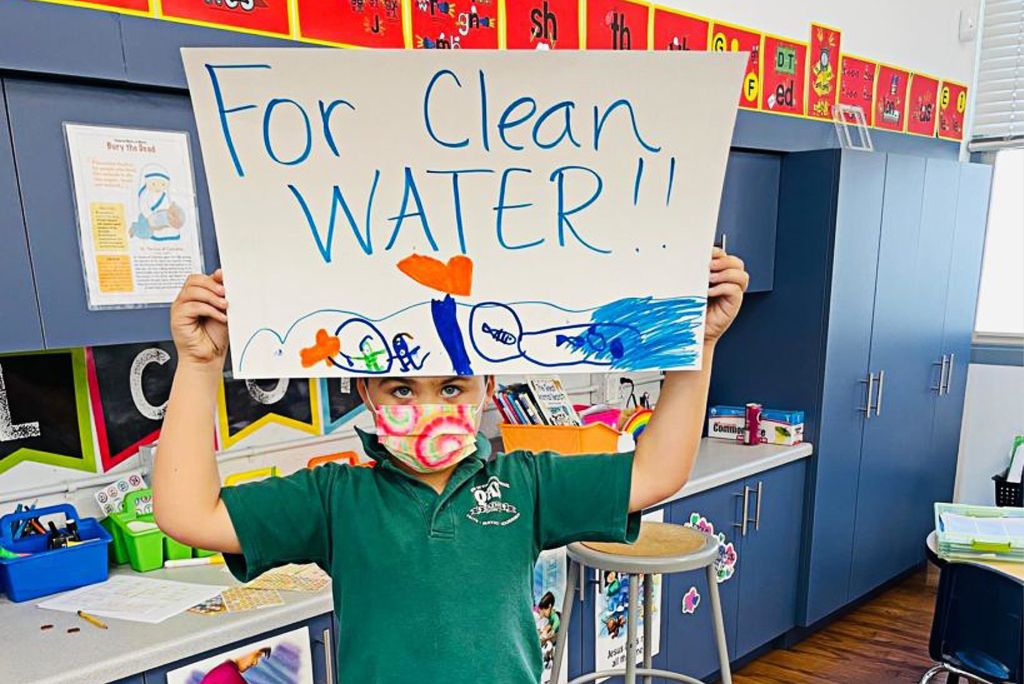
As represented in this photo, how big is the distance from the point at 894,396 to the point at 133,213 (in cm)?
300

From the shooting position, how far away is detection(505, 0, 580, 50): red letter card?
7.57 ft

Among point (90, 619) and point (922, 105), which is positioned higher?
point (922, 105)

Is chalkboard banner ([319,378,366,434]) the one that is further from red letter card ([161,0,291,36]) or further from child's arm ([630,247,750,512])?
child's arm ([630,247,750,512])

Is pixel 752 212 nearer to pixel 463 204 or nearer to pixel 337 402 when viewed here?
pixel 337 402

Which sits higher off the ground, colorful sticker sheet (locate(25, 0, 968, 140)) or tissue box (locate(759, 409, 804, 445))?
colorful sticker sheet (locate(25, 0, 968, 140))

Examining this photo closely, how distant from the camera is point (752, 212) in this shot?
9.43ft

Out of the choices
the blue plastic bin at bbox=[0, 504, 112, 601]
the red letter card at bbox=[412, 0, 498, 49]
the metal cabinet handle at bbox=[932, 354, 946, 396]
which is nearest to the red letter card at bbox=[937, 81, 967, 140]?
the metal cabinet handle at bbox=[932, 354, 946, 396]

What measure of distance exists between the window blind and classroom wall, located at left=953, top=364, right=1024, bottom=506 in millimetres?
1182

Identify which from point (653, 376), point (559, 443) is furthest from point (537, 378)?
point (653, 376)

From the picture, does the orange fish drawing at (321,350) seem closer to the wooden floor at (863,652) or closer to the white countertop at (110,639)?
the white countertop at (110,639)

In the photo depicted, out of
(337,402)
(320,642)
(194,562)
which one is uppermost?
(337,402)

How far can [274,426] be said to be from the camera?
6.72ft

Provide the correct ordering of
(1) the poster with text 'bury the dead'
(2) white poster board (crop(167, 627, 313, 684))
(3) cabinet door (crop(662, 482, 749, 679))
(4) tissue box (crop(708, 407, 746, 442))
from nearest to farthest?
(1) the poster with text 'bury the dead', (2) white poster board (crop(167, 627, 313, 684)), (3) cabinet door (crop(662, 482, 749, 679)), (4) tissue box (crop(708, 407, 746, 442))

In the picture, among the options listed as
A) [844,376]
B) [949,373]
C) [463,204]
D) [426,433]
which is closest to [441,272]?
[463,204]
